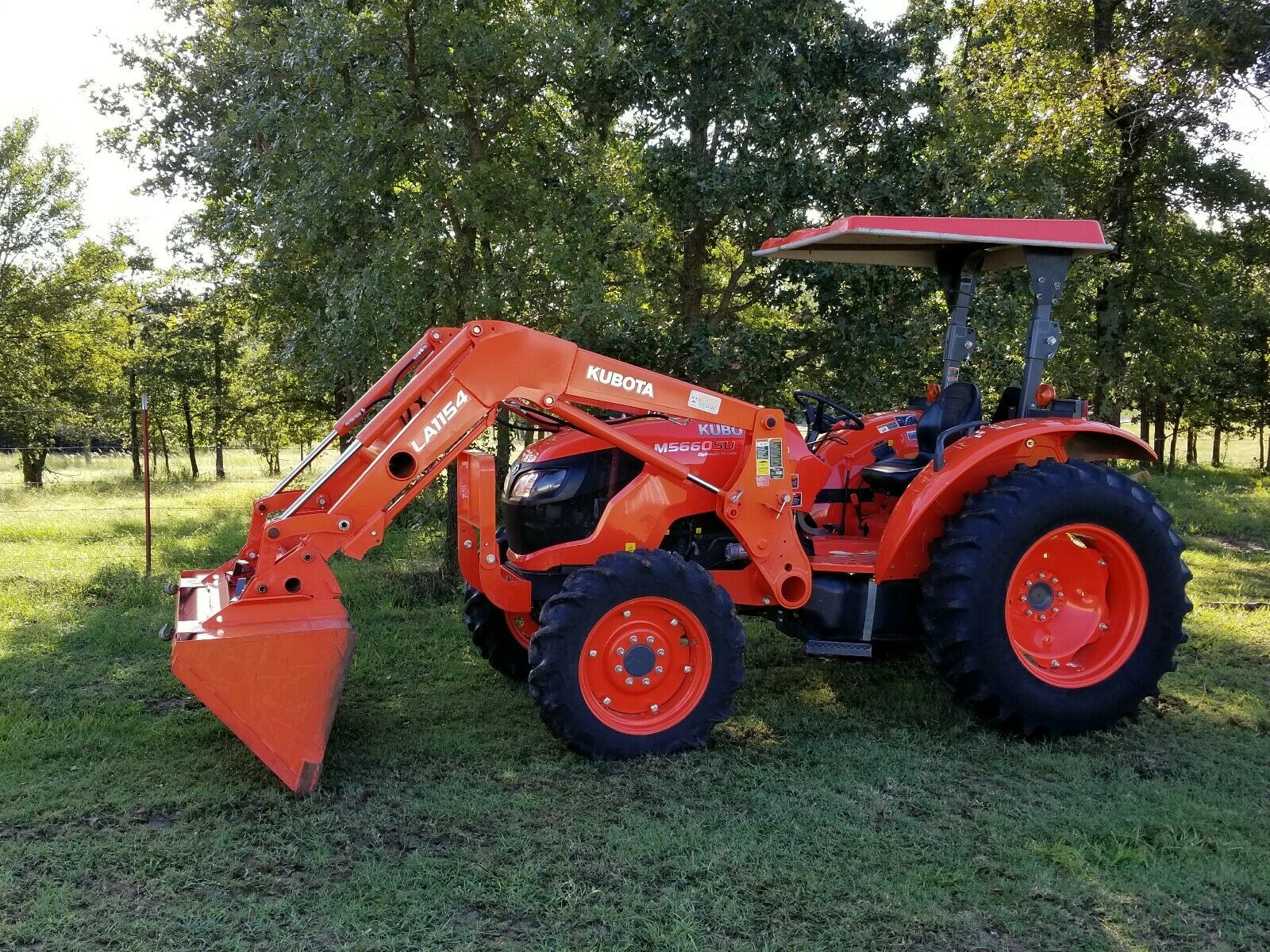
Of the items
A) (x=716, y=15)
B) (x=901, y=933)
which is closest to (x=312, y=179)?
(x=716, y=15)

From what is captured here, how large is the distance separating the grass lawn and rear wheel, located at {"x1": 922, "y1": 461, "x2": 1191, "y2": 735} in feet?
0.76

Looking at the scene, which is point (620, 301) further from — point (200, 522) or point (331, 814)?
point (200, 522)

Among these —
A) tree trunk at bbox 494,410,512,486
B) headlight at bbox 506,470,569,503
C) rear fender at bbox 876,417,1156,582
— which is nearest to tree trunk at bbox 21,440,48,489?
tree trunk at bbox 494,410,512,486

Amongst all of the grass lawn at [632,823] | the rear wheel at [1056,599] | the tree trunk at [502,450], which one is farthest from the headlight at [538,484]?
the tree trunk at [502,450]

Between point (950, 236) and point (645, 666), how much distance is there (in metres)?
2.50

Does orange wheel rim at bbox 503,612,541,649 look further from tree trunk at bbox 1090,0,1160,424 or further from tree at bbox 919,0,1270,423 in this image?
tree trunk at bbox 1090,0,1160,424

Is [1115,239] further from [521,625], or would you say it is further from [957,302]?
[521,625]

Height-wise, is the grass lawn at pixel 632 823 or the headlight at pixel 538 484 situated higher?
the headlight at pixel 538 484

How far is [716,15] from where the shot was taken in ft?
23.7

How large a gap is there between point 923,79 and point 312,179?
187 inches

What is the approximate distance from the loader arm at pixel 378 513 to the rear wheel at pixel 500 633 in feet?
2.12

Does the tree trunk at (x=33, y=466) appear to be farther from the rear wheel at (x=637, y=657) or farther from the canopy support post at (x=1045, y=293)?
the canopy support post at (x=1045, y=293)

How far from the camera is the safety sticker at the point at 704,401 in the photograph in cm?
493

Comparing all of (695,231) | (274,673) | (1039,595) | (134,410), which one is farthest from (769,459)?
(134,410)
